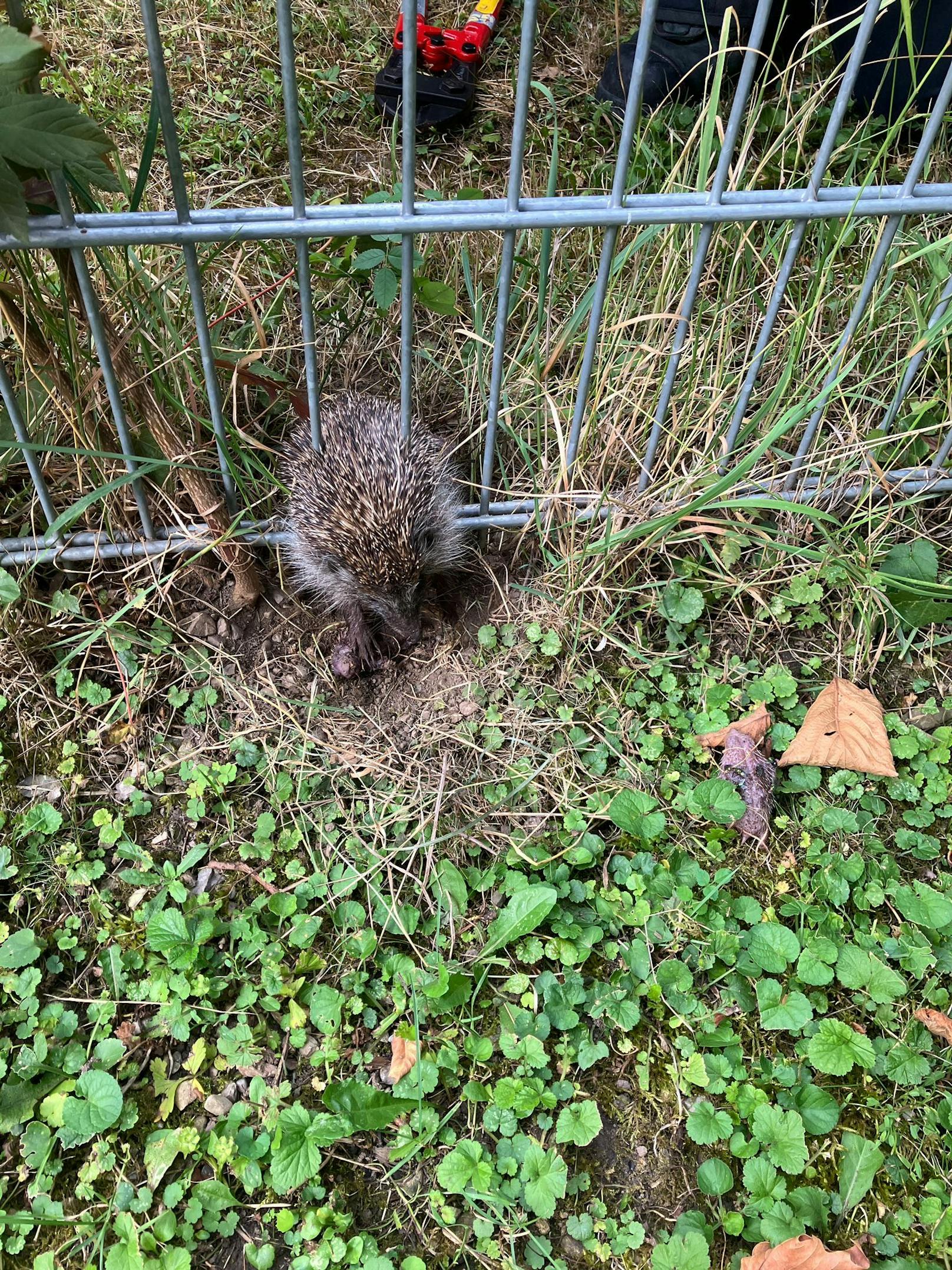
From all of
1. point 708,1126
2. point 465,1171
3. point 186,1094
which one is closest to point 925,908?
point 708,1126

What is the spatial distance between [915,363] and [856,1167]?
2.50m

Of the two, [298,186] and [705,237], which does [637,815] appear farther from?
[298,186]

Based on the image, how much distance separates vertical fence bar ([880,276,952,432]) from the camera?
3221mm

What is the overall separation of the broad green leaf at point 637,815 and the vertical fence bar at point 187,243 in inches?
64.1

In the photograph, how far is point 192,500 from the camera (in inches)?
130

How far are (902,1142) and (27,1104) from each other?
2201 millimetres

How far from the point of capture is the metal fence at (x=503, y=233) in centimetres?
262

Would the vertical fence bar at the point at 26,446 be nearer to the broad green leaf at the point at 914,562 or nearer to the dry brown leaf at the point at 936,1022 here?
the broad green leaf at the point at 914,562

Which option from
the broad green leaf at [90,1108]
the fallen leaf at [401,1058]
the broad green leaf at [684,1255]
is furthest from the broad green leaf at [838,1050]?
the broad green leaf at [90,1108]

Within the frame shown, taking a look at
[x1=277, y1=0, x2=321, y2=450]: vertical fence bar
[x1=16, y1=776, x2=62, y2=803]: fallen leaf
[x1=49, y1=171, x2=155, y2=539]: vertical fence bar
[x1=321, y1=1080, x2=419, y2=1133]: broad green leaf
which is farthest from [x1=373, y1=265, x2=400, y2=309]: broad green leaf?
[x1=321, y1=1080, x2=419, y2=1133]: broad green leaf

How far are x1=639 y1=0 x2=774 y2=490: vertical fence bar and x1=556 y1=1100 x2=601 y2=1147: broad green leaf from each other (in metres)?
2.02

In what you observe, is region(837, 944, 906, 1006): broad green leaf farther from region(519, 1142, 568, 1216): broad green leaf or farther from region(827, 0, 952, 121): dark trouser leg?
region(827, 0, 952, 121): dark trouser leg

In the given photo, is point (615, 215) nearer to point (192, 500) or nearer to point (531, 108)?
point (192, 500)

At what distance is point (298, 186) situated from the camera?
2674mm
